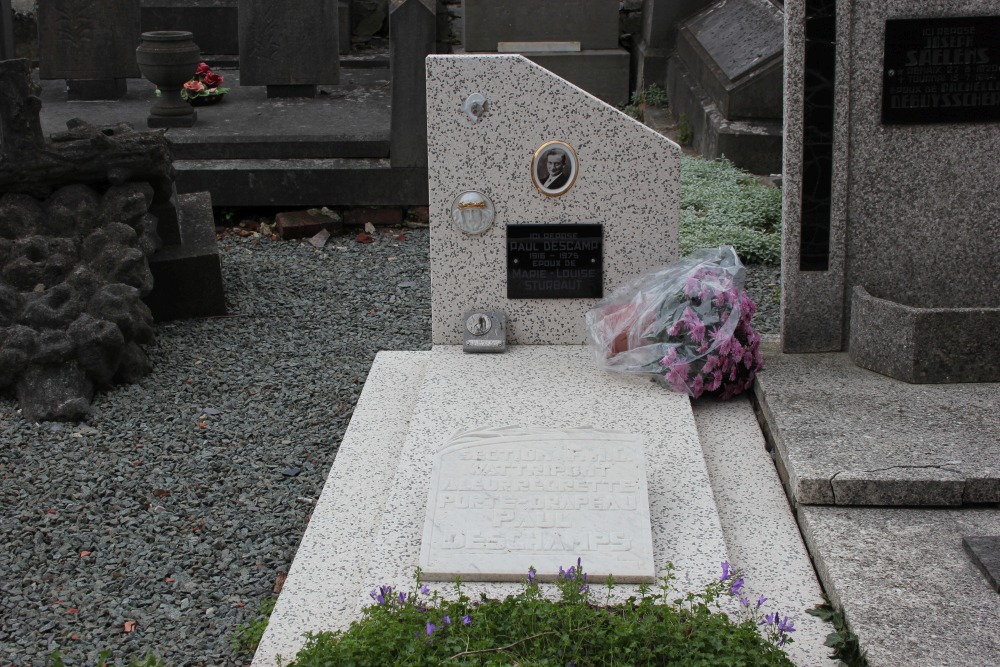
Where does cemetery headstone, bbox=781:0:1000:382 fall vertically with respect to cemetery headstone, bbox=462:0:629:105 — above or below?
below

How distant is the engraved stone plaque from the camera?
2791 mm

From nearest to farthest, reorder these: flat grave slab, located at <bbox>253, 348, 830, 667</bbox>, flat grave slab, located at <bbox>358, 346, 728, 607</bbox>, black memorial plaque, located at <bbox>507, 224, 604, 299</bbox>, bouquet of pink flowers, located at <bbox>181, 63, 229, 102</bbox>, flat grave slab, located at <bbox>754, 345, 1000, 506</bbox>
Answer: flat grave slab, located at <bbox>253, 348, 830, 667</bbox> → flat grave slab, located at <bbox>358, 346, 728, 607</bbox> → flat grave slab, located at <bbox>754, 345, 1000, 506</bbox> → black memorial plaque, located at <bbox>507, 224, 604, 299</bbox> → bouquet of pink flowers, located at <bbox>181, 63, 229, 102</bbox>

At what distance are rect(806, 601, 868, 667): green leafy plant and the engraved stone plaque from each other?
0.40m

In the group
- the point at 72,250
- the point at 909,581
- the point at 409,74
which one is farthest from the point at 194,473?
the point at 409,74

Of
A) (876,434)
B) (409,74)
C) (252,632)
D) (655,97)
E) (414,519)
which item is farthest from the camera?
(655,97)

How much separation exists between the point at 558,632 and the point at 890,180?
2.17 m

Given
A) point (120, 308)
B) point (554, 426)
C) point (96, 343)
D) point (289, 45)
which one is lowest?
point (554, 426)

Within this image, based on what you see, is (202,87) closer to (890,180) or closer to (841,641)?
(890,180)

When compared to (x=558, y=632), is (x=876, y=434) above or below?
above

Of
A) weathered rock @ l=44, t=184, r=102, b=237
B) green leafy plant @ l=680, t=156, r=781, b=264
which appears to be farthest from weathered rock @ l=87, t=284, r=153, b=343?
green leafy plant @ l=680, t=156, r=781, b=264

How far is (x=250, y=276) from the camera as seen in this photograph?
5934 mm

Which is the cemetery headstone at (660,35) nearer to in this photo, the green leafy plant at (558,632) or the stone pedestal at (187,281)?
the stone pedestal at (187,281)

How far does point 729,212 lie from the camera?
6191 mm

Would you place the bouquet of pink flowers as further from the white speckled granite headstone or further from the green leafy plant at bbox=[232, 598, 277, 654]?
the green leafy plant at bbox=[232, 598, 277, 654]
